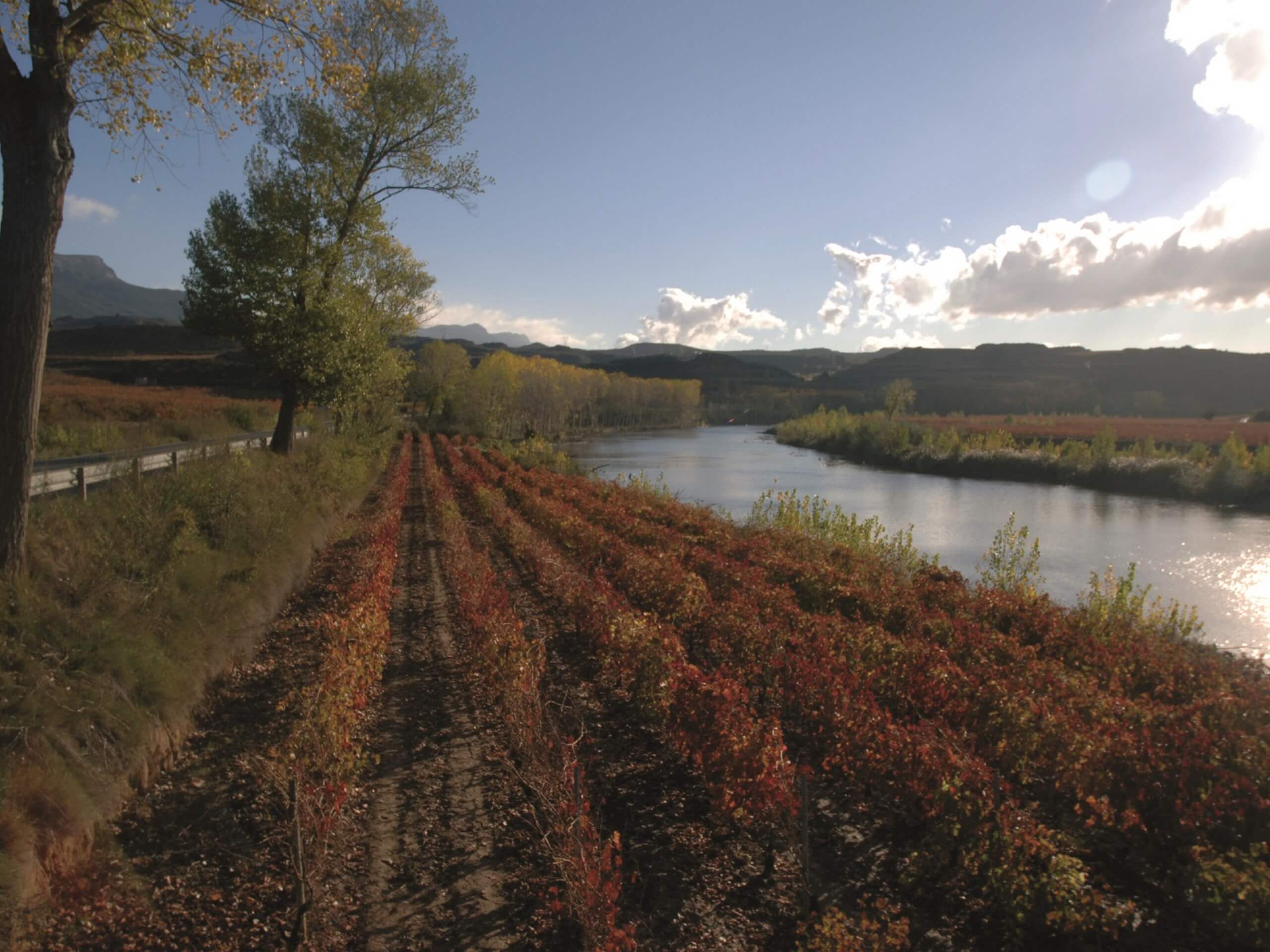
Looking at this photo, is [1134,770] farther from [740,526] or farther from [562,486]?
[562,486]

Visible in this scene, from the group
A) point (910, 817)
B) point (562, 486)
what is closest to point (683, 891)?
point (910, 817)

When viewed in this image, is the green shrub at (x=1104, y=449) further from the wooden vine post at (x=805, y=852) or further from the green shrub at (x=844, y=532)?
the wooden vine post at (x=805, y=852)

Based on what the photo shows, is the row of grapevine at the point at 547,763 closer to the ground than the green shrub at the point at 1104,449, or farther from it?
closer to the ground

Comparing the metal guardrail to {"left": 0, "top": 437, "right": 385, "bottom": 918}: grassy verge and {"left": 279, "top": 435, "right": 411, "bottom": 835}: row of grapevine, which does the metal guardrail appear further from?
{"left": 279, "top": 435, "right": 411, "bottom": 835}: row of grapevine

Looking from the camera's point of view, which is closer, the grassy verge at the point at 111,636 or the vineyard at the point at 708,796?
the vineyard at the point at 708,796

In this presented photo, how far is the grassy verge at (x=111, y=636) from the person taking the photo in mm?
4270

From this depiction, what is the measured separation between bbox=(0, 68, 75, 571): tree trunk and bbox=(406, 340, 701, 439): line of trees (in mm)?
32760

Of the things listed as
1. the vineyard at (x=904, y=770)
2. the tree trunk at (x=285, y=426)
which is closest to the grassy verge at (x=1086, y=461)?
the vineyard at (x=904, y=770)

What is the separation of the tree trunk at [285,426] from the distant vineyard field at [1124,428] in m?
49.5

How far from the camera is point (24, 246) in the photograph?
5.66 m

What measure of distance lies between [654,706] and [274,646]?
531 cm

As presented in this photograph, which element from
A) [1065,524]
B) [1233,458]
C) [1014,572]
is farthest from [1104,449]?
[1014,572]

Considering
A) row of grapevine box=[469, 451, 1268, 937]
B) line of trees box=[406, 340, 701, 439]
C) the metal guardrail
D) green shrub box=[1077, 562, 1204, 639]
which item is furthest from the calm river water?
line of trees box=[406, 340, 701, 439]

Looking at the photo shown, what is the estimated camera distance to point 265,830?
16.3ft
